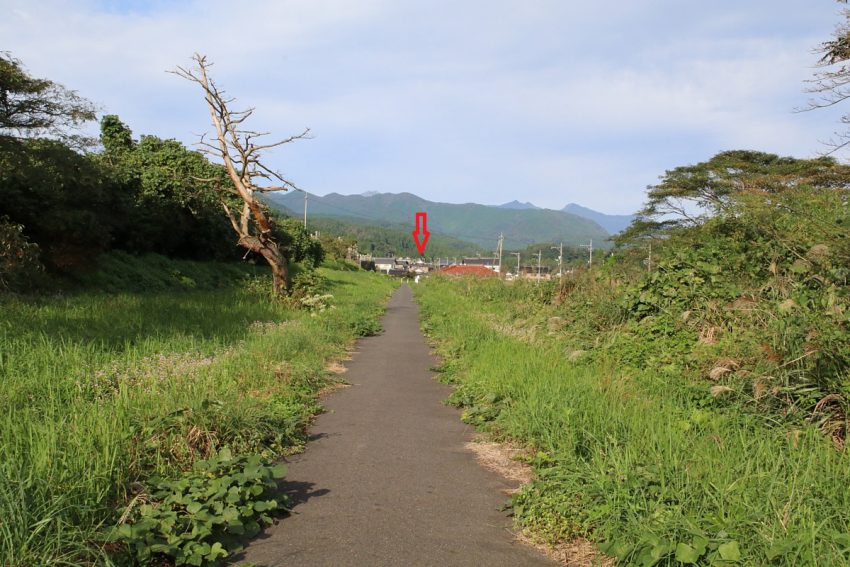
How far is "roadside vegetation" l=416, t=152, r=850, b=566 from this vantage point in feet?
10.3

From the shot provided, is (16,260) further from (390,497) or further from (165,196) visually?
(390,497)

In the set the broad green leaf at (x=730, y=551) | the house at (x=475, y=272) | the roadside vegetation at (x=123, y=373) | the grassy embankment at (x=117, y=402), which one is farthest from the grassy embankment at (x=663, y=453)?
the house at (x=475, y=272)

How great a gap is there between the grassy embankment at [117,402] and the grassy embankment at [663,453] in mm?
2236

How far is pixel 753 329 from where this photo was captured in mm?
6258

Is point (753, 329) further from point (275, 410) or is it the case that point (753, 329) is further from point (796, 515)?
point (275, 410)

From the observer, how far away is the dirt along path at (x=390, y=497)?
3.32 meters

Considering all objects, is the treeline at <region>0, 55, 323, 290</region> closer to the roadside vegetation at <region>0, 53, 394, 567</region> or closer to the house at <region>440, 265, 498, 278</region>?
the roadside vegetation at <region>0, 53, 394, 567</region>

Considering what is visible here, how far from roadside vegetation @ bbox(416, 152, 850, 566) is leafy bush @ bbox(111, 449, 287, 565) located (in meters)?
1.67

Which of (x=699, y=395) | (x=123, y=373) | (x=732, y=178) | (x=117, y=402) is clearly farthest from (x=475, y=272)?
(x=117, y=402)

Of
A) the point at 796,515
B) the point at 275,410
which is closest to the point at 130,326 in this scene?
the point at 275,410

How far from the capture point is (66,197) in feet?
48.7

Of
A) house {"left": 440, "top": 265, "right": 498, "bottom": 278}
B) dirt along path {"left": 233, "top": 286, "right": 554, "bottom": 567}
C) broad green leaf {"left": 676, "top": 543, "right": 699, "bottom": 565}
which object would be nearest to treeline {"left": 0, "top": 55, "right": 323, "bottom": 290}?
dirt along path {"left": 233, "top": 286, "right": 554, "bottom": 567}

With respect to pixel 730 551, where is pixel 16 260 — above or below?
above

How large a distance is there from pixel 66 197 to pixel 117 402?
12588 millimetres
